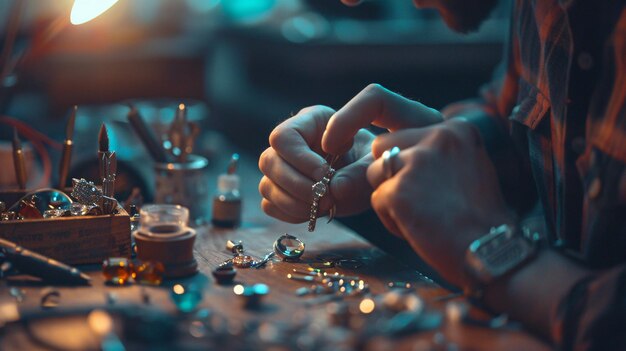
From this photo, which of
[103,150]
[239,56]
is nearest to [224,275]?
[103,150]

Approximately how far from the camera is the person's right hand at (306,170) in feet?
3.97

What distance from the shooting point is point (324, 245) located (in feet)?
4.29

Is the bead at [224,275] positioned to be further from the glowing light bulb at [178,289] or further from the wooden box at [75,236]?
the wooden box at [75,236]

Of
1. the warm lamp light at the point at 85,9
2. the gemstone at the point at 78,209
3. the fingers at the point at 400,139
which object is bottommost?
the gemstone at the point at 78,209

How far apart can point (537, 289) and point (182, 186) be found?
0.84 meters

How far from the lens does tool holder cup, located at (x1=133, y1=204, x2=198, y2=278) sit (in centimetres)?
106

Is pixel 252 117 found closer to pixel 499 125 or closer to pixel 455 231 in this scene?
pixel 499 125

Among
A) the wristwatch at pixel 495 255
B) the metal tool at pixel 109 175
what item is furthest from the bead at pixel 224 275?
the wristwatch at pixel 495 255

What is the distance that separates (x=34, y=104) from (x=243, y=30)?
1061 millimetres

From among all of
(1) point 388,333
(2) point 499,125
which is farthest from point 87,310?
(2) point 499,125

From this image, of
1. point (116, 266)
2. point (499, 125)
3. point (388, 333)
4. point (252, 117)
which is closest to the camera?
point (388, 333)

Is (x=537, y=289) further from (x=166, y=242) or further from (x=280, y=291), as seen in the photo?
(x=166, y=242)

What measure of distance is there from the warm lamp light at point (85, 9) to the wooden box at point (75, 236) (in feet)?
1.34

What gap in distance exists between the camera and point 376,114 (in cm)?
112
